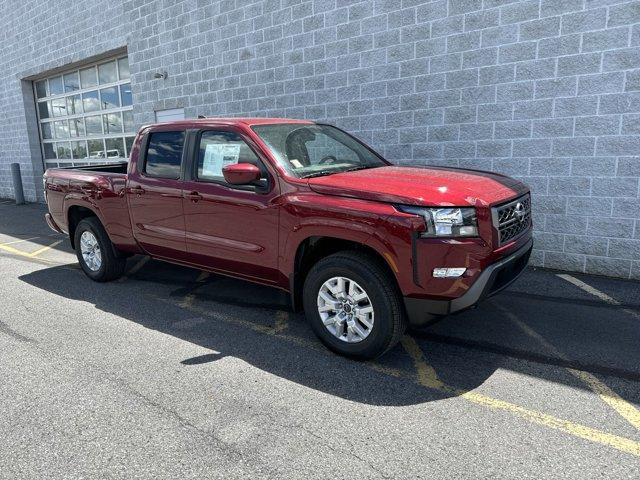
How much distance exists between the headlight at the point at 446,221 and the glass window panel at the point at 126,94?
10493 mm

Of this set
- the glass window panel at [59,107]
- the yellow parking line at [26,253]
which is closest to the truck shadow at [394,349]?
the yellow parking line at [26,253]

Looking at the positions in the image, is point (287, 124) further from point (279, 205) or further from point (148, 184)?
point (148, 184)

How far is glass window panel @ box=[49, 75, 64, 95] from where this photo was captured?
1425 centimetres

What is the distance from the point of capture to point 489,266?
3396 millimetres

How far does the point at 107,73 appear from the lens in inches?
496

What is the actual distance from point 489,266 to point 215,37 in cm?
781

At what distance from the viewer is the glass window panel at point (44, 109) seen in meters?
14.9

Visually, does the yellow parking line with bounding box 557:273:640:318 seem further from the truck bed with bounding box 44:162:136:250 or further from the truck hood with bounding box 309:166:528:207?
the truck bed with bounding box 44:162:136:250

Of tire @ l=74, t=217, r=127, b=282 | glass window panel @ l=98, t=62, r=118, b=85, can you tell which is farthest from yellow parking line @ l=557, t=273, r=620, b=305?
glass window panel @ l=98, t=62, r=118, b=85

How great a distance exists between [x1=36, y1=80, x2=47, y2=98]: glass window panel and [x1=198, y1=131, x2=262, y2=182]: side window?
12.8m

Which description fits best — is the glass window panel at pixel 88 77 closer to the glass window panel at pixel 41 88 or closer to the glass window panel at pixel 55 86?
the glass window panel at pixel 55 86

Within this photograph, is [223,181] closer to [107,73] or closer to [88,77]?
[107,73]

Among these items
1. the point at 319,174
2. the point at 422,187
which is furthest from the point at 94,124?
the point at 422,187

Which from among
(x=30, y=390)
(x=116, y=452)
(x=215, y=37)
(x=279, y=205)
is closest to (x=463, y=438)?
(x=116, y=452)
